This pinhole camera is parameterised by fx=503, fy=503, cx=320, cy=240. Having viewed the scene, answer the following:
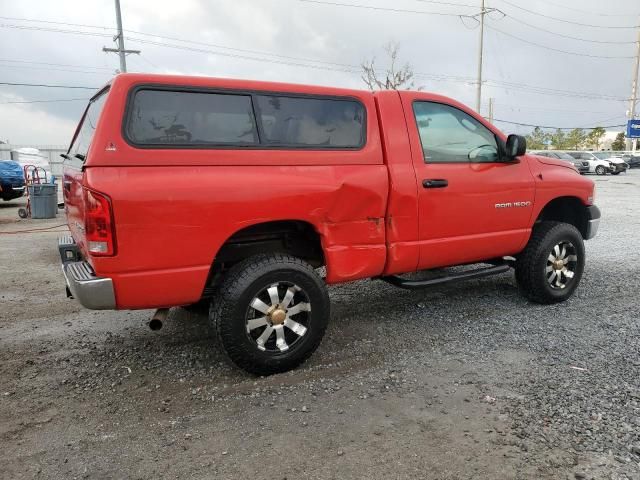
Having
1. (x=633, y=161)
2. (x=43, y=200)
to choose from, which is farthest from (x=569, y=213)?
(x=633, y=161)

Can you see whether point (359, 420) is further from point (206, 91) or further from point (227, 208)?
point (206, 91)

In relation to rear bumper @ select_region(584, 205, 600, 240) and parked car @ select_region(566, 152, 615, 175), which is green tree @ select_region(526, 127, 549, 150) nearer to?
parked car @ select_region(566, 152, 615, 175)

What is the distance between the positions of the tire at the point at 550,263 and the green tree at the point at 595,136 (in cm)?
7924

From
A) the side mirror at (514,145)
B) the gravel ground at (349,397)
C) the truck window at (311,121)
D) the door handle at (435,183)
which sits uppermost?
the truck window at (311,121)

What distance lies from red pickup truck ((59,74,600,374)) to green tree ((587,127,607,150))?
→ 79923 mm

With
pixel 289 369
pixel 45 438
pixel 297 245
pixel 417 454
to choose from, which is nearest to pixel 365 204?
pixel 297 245

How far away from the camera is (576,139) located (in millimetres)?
75062

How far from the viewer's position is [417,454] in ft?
8.68

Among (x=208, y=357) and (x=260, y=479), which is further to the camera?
(x=208, y=357)

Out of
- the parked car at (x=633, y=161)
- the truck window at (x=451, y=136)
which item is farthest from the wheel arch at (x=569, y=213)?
the parked car at (x=633, y=161)

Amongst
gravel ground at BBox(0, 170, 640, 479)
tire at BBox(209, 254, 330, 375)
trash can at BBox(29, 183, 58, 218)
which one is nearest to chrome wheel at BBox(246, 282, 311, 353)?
tire at BBox(209, 254, 330, 375)

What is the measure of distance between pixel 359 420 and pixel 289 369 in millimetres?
794

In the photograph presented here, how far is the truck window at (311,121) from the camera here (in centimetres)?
354

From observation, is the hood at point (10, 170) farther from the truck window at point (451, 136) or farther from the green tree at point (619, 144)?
the green tree at point (619, 144)
